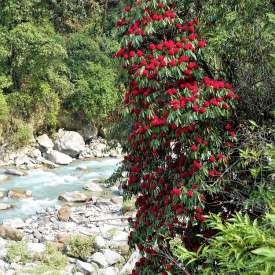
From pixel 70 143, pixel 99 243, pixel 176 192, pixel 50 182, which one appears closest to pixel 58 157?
pixel 70 143

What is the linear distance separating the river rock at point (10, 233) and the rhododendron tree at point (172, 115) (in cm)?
487

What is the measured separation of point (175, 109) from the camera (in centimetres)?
397

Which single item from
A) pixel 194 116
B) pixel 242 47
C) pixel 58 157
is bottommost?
pixel 58 157

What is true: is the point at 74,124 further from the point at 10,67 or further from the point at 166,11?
the point at 166,11

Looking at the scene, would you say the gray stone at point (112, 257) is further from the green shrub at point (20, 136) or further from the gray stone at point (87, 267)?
the green shrub at point (20, 136)

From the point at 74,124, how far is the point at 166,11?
14.3m

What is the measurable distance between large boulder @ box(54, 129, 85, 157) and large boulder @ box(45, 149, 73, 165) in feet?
1.84

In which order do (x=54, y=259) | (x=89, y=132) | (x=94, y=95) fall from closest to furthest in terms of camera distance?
(x=54, y=259)
(x=94, y=95)
(x=89, y=132)

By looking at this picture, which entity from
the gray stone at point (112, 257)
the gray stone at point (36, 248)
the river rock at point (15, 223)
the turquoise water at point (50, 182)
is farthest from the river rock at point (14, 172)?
the gray stone at point (112, 257)

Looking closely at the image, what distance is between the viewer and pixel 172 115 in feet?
13.0

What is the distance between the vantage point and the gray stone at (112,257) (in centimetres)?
759

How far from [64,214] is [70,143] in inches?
264

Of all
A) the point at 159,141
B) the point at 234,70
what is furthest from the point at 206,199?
the point at 234,70

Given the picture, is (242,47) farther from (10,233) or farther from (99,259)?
(10,233)
